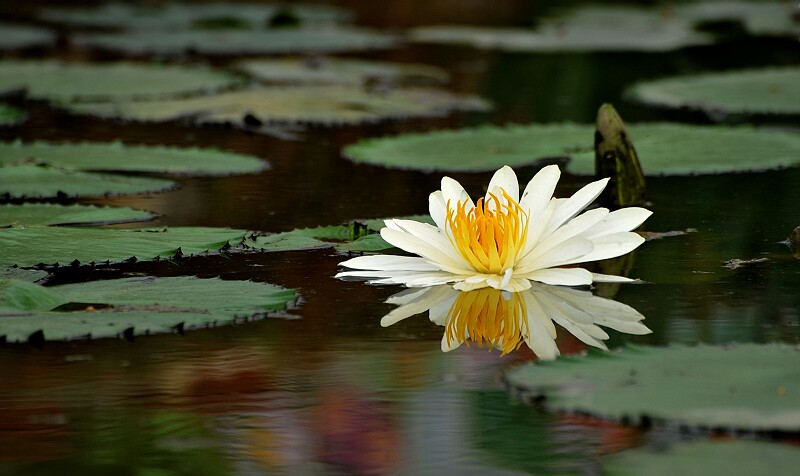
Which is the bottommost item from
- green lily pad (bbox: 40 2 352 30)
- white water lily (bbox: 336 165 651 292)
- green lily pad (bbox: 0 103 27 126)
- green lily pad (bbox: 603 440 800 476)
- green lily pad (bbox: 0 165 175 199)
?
green lily pad (bbox: 603 440 800 476)

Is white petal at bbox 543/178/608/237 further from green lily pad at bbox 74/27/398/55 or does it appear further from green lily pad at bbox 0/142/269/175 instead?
green lily pad at bbox 74/27/398/55

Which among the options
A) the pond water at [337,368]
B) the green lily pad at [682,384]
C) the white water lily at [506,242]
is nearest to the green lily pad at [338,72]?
the pond water at [337,368]

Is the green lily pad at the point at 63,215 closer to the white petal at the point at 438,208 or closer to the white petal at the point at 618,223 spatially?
the white petal at the point at 438,208

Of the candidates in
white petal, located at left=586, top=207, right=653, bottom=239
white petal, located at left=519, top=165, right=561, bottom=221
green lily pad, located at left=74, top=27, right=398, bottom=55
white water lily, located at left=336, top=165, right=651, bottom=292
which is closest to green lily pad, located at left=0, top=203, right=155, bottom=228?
white water lily, located at left=336, top=165, right=651, bottom=292

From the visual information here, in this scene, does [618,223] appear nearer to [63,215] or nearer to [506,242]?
[506,242]

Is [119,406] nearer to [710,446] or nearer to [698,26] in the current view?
[710,446]

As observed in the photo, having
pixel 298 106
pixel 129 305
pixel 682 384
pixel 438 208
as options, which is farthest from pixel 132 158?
pixel 682 384
